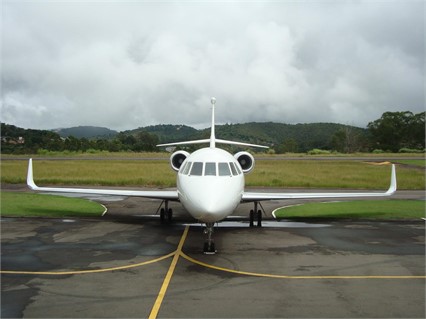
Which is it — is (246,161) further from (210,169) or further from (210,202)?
(210,202)

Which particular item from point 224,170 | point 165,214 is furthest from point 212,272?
point 165,214

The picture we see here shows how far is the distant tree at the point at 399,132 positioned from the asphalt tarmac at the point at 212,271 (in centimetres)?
12272

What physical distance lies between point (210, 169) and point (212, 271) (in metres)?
3.27

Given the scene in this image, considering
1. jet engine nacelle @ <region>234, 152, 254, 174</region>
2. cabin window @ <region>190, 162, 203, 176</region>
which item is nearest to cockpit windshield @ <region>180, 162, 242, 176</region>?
cabin window @ <region>190, 162, 203, 176</region>

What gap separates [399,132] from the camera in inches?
5002

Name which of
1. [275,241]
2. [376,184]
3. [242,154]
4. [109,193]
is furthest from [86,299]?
[376,184]

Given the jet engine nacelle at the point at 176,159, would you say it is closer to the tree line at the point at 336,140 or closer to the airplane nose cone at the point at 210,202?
the airplane nose cone at the point at 210,202

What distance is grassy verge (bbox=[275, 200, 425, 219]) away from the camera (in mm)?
17891

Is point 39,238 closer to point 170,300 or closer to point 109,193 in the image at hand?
point 109,193

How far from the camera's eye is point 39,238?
12781 mm

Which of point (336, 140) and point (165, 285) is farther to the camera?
point (336, 140)

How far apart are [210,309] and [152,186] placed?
2391 cm

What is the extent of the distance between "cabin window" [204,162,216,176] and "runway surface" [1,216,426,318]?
2282mm

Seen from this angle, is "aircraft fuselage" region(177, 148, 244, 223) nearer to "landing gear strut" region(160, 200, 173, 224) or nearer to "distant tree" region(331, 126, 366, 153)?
"landing gear strut" region(160, 200, 173, 224)
